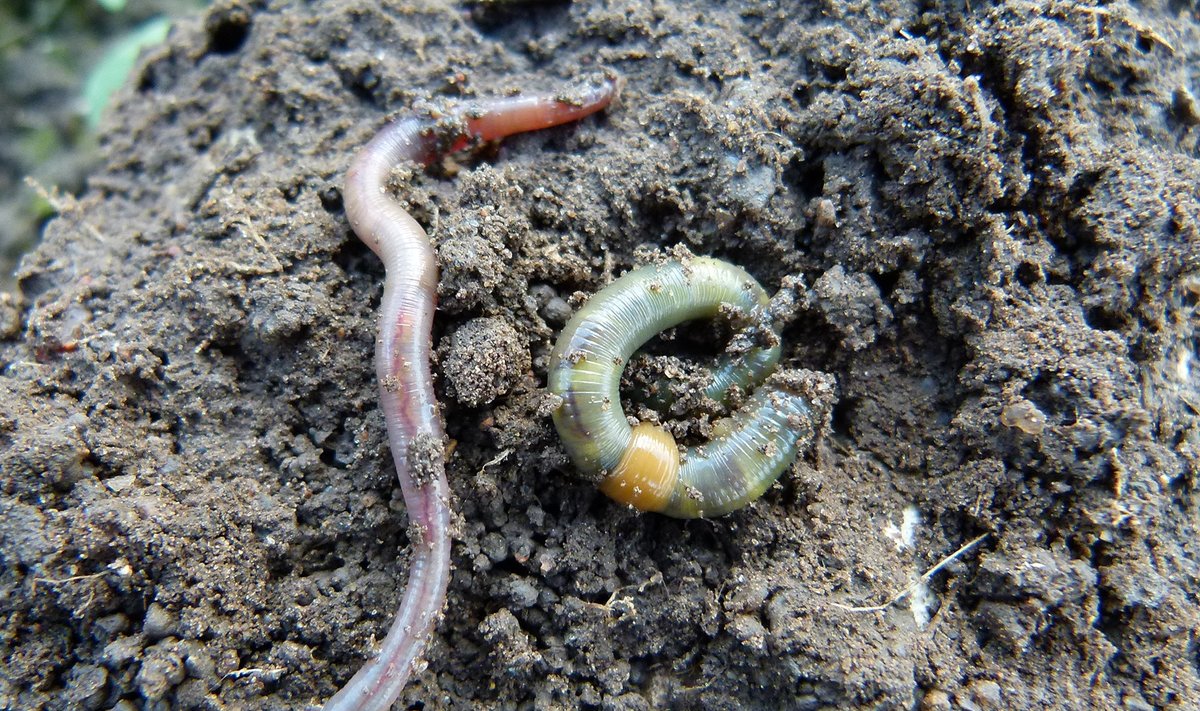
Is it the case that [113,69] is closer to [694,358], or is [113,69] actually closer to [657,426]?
[694,358]

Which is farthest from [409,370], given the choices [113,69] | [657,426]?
[113,69]

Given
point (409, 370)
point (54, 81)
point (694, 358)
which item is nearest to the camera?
point (409, 370)

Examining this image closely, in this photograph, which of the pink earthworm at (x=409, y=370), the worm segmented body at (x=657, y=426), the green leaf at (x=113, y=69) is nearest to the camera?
the pink earthworm at (x=409, y=370)

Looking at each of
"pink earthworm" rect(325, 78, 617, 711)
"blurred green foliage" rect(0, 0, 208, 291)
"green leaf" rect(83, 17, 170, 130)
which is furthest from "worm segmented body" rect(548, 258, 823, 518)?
"blurred green foliage" rect(0, 0, 208, 291)

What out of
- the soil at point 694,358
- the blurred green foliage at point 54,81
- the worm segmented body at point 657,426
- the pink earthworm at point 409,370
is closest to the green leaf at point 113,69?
the blurred green foliage at point 54,81

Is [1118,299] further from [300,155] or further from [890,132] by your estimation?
[300,155]

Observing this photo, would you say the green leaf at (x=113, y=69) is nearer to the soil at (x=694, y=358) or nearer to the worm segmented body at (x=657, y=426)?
the soil at (x=694, y=358)

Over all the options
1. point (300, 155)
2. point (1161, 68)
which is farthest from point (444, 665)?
point (1161, 68)

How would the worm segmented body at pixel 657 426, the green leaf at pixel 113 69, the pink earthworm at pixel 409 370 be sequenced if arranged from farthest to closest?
the green leaf at pixel 113 69 < the worm segmented body at pixel 657 426 < the pink earthworm at pixel 409 370

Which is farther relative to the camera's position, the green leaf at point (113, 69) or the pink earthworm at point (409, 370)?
the green leaf at point (113, 69)
